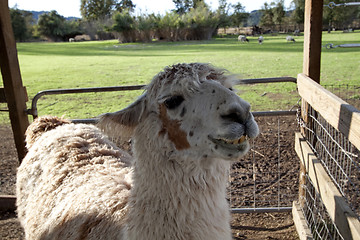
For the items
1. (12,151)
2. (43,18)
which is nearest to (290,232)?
(12,151)

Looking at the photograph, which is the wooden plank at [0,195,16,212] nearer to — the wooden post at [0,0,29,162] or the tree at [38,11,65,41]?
the wooden post at [0,0,29,162]

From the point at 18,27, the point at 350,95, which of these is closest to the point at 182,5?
the point at 18,27

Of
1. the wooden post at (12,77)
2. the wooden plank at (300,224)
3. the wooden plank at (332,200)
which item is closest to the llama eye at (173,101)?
the wooden plank at (332,200)

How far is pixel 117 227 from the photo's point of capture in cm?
224

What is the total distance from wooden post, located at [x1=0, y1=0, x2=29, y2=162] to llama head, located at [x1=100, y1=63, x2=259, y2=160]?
232cm

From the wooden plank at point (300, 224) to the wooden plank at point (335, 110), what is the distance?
4.61 ft

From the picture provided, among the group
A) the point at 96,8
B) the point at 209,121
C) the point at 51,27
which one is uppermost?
the point at 96,8

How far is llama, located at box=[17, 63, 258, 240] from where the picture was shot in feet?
6.29

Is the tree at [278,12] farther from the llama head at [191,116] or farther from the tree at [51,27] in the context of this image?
the llama head at [191,116]

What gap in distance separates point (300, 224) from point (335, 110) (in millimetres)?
1825

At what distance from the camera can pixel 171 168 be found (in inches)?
83.7

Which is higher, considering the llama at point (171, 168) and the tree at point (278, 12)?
the tree at point (278, 12)

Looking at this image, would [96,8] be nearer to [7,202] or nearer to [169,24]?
[169,24]

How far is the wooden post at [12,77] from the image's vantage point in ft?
12.5
